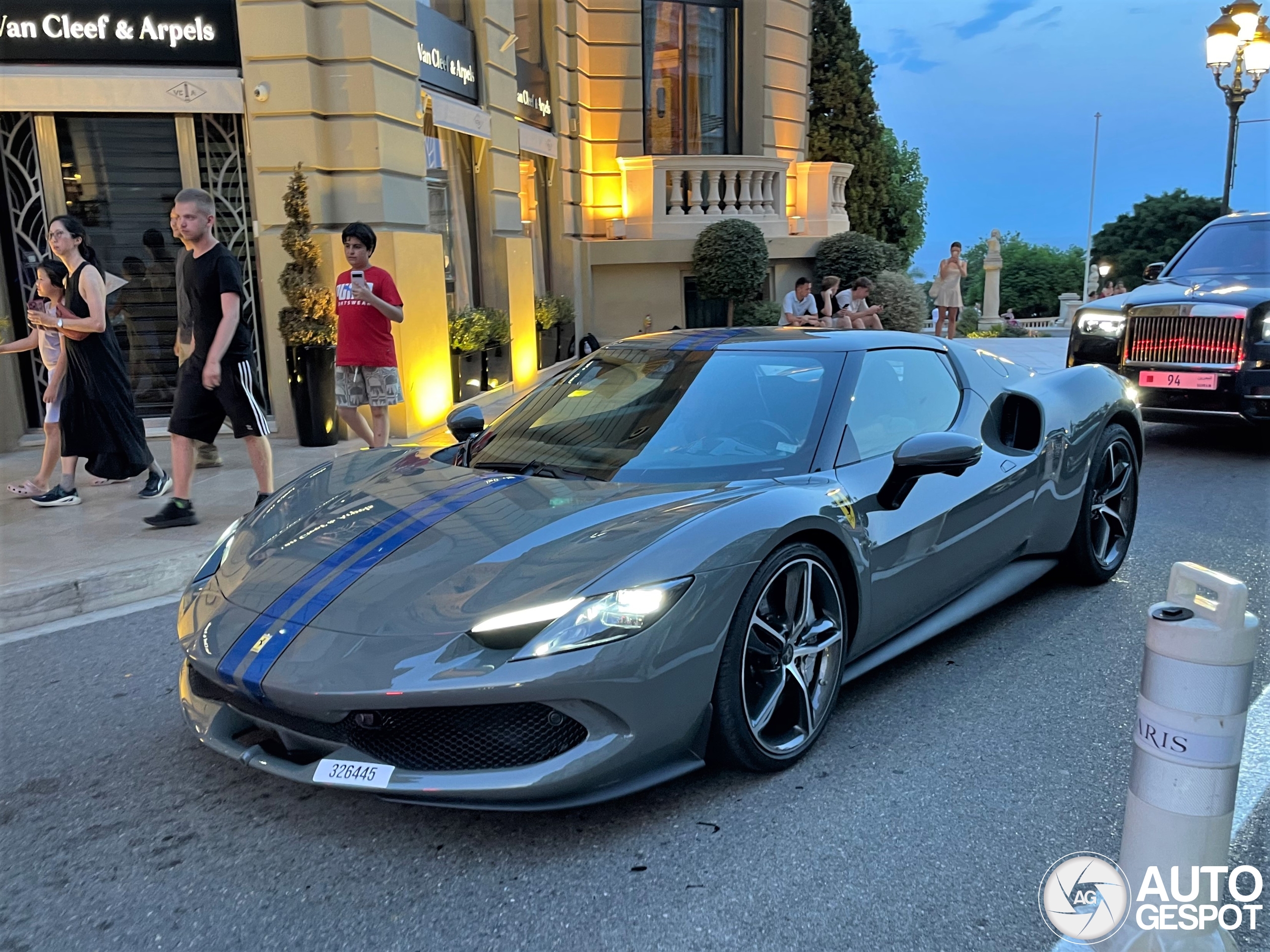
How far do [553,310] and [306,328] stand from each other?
6.30m

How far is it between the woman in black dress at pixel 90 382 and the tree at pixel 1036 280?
80839mm

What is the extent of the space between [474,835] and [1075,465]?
304 cm

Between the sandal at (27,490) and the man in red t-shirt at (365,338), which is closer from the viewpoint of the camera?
the sandal at (27,490)

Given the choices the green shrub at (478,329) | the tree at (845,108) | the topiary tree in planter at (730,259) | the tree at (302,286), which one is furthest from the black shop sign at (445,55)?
A: the tree at (845,108)

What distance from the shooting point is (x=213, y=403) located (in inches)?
222

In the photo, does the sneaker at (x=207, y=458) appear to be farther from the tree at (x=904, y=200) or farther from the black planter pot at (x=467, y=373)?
the tree at (x=904, y=200)

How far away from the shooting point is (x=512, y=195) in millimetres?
12445

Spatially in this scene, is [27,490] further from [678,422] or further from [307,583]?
[678,422]

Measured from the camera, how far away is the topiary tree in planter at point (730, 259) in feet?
52.7

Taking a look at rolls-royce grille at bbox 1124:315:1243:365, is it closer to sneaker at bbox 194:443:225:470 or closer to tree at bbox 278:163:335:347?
tree at bbox 278:163:335:347

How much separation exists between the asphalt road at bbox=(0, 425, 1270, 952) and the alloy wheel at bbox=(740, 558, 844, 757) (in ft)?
0.45

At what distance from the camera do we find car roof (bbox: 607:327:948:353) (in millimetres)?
3789

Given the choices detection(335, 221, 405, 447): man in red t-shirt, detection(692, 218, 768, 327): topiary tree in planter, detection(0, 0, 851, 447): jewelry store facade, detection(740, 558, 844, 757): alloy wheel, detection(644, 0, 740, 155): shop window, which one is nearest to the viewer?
detection(740, 558, 844, 757): alloy wheel

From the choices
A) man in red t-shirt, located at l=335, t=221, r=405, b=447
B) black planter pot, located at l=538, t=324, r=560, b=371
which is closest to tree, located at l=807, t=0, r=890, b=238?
black planter pot, located at l=538, t=324, r=560, b=371
